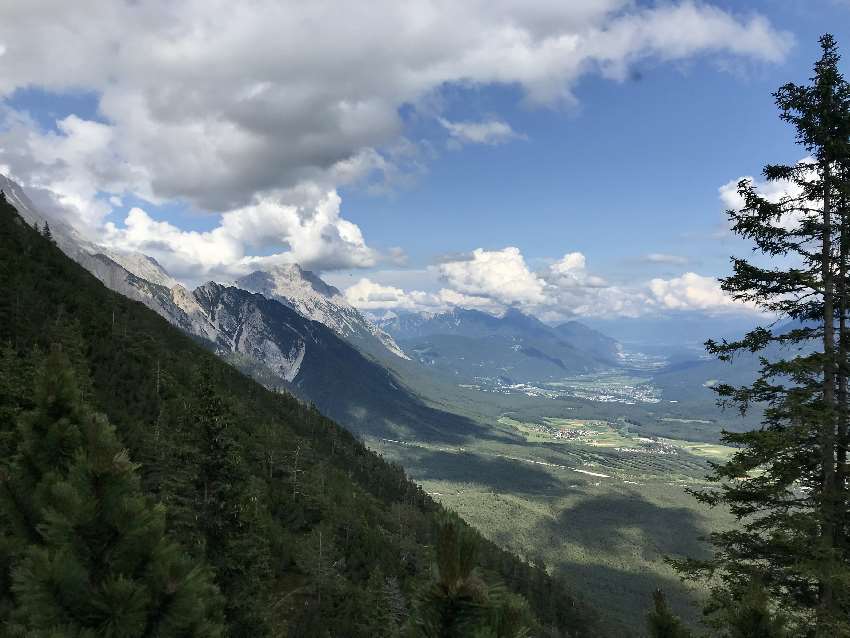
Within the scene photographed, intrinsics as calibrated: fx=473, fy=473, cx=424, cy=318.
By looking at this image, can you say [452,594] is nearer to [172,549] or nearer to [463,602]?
[463,602]

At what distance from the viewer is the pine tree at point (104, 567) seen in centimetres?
612

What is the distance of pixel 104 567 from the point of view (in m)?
6.60

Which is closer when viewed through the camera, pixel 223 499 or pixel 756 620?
pixel 756 620

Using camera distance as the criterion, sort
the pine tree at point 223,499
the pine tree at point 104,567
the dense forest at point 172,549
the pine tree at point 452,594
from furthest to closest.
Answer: the pine tree at point 223,499 → the pine tree at point 104,567 → the dense forest at point 172,549 → the pine tree at point 452,594

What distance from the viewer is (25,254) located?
14162cm

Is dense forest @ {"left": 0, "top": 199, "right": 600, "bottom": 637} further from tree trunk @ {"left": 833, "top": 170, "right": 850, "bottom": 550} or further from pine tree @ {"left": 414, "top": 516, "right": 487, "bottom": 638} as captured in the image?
tree trunk @ {"left": 833, "top": 170, "right": 850, "bottom": 550}

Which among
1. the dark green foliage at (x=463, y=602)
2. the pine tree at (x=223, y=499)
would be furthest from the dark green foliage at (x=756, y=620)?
the pine tree at (x=223, y=499)

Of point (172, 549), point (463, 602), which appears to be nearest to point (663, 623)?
point (463, 602)

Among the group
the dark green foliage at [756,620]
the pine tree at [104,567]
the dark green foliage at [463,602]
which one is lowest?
the pine tree at [104,567]

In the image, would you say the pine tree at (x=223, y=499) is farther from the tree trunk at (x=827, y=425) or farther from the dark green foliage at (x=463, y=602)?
the tree trunk at (x=827, y=425)

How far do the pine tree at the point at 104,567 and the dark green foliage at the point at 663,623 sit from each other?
790 cm

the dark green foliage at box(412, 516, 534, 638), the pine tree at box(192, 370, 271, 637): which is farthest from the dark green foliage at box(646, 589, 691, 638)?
the pine tree at box(192, 370, 271, 637)

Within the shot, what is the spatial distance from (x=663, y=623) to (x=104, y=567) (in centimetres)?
981

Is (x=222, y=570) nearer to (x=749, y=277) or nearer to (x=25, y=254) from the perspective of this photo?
(x=749, y=277)
